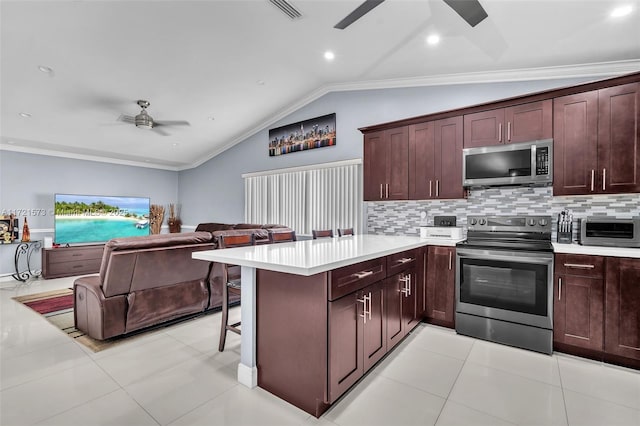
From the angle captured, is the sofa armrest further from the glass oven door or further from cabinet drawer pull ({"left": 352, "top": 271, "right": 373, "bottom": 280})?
the glass oven door

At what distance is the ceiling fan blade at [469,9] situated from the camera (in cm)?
198

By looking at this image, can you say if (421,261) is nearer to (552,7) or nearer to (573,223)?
(573,223)

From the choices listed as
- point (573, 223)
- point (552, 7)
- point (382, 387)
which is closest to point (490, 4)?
point (552, 7)

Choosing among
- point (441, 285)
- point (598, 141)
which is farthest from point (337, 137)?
point (598, 141)

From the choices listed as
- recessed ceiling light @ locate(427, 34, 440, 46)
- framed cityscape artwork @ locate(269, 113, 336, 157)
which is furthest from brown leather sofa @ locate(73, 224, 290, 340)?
recessed ceiling light @ locate(427, 34, 440, 46)

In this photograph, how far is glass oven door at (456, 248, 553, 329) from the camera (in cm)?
264

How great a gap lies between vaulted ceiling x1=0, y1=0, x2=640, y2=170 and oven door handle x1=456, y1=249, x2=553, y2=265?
6.86ft

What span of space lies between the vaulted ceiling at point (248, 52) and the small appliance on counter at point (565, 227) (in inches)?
62.4

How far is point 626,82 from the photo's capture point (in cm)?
260

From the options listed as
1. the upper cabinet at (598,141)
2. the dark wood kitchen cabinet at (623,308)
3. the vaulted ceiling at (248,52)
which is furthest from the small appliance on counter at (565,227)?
the vaulted ceiling at (248,52)

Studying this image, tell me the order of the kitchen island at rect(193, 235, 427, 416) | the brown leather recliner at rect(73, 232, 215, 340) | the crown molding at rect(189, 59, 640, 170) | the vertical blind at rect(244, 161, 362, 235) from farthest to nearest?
the vertical blind at rect(244, 161, 362, 235) → the crown molding at rect(189, 59, 640, 170) → the brown leather recliner at rect(73, 232, 215, 340) → the kitchen island at rect(193, 235, 427, 416)

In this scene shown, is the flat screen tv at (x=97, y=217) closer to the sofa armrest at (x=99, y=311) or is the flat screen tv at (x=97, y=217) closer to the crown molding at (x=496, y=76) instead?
the sofa armrest at (x=99, y=311)

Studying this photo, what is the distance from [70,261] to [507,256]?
24.1ft

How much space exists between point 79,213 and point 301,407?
682cm
